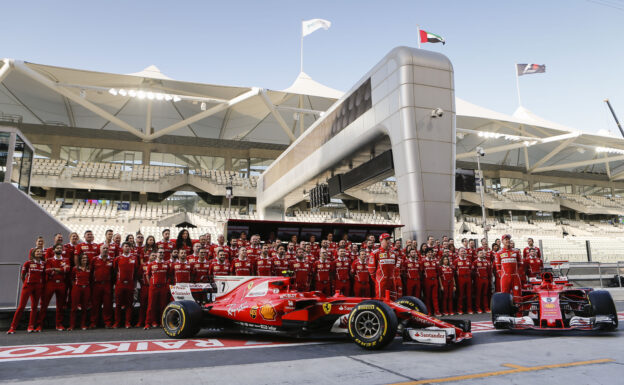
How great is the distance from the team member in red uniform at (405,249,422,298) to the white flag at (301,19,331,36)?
98.1 feet

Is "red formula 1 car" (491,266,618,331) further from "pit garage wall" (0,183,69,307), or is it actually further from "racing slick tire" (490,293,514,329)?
"pit garage wall" (0,183,69,307)

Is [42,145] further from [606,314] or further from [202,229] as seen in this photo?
[606,314]

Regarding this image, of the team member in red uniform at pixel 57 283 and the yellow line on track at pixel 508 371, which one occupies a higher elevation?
the team member in red uniform at pixel 57 283

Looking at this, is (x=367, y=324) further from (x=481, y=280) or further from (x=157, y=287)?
(x=481, y=280)

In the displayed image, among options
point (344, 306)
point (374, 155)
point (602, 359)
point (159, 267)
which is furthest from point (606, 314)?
point (374, 155)

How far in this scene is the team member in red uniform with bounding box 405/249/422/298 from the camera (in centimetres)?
1132

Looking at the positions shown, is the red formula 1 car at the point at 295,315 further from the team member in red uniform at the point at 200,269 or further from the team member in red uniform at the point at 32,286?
the team member in red uniform at the point at 32,286

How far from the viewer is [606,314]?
7199mm

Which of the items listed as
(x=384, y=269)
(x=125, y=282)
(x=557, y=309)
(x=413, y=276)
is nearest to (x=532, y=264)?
(x=413, y=276)

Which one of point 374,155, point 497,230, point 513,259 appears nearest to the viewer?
point 513,259

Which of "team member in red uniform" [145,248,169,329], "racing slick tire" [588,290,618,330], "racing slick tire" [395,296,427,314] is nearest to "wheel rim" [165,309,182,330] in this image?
"team member in red uniform" [145,248,169,329]

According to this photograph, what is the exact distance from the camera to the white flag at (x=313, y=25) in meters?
36.4

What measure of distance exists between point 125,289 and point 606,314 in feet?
31.9

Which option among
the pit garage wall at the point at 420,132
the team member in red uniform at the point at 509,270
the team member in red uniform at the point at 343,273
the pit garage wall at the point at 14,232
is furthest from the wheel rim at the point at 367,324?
the pit garage wall at the point at 14,232
